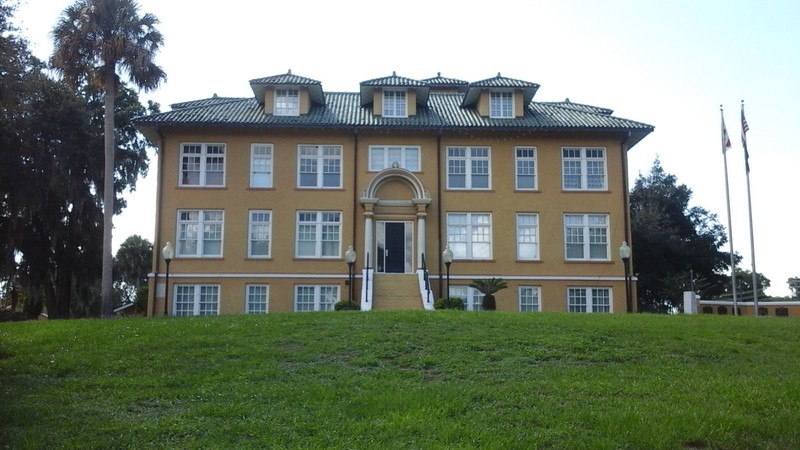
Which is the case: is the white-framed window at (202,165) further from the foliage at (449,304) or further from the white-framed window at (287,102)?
the foliage at (449,304)

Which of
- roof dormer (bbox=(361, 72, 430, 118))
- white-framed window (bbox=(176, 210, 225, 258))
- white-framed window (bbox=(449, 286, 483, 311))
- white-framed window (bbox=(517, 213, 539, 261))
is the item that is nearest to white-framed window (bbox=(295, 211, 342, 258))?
white-framed window (bbox=(176, 210, 225, 258))

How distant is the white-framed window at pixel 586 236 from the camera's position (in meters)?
27.3

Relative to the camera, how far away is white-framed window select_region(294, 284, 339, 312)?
26531mm

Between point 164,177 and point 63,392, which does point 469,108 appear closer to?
point 164,177

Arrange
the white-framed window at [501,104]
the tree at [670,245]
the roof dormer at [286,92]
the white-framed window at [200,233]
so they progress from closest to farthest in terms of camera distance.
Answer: the white-framed window at [200,233] → the roof dormer at [286,92] → the white-framed window at [501,104] → the tree at [670,245]

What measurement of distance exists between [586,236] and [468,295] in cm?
495

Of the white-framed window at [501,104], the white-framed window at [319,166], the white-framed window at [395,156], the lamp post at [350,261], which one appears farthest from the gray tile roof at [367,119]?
the lamp post at [350,261]

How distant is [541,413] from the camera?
8883mm

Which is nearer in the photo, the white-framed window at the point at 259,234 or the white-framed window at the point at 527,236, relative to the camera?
the white-framed window at the point at 259,234

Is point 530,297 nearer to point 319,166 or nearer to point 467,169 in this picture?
point 467,169

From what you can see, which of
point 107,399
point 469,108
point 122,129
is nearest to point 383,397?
point 107,399

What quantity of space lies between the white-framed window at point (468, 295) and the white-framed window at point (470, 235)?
117 cm

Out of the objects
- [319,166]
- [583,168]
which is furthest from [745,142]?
[319,166]

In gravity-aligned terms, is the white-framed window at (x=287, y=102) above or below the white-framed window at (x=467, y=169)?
above
